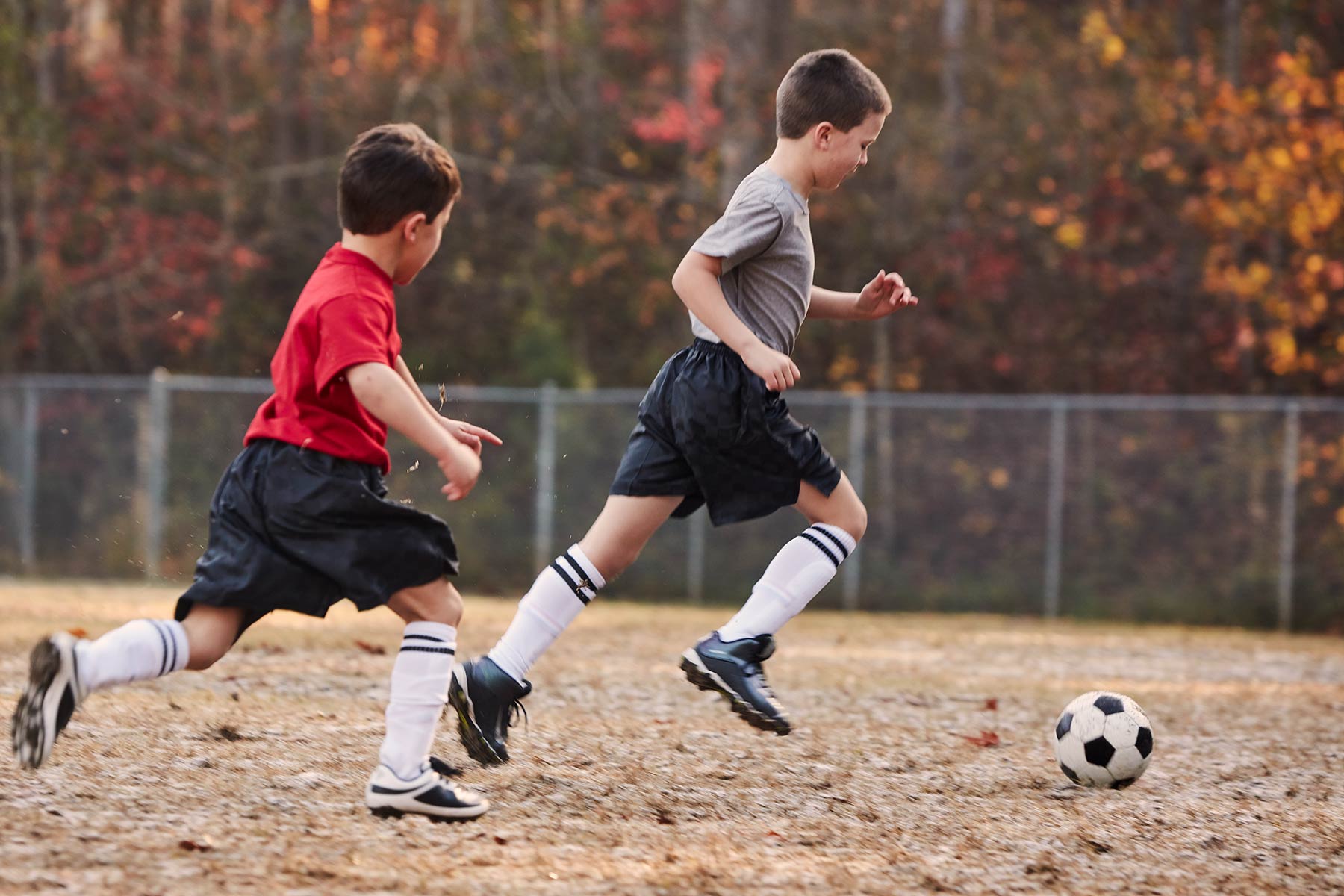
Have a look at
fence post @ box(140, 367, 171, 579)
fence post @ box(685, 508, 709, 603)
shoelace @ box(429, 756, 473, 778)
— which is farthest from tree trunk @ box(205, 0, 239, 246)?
shoelace @ box(429, 756, 473, 778)

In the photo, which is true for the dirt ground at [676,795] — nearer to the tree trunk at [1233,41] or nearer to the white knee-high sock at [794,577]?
the white knee-high sock at [794,577]

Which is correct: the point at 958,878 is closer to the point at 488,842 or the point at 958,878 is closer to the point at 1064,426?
the point at 488,842

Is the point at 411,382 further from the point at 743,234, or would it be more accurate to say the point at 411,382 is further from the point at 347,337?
the point at 743,234

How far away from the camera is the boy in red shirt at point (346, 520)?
3652mm

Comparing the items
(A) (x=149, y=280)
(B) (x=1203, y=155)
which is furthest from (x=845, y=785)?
(A) (x=149, y=280)

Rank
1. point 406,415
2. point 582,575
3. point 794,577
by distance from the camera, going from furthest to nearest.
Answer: point 794,577
point 582,575
point 406,415

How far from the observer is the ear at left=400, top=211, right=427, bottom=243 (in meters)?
3.83

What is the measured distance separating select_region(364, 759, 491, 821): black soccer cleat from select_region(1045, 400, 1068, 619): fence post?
1097cm

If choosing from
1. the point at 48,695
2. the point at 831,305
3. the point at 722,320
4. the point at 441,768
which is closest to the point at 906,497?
the point at 831,305

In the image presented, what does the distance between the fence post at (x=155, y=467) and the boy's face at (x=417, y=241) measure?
37.0 ft

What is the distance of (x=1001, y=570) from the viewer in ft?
47.4

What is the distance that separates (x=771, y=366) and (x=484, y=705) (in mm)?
1174

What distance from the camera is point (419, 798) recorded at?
3764 mm

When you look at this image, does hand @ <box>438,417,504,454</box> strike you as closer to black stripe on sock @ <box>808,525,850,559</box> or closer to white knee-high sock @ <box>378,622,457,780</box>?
white knee-high sock @ <box>378,622,457,780</box>
